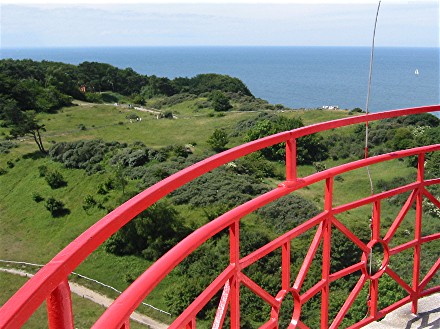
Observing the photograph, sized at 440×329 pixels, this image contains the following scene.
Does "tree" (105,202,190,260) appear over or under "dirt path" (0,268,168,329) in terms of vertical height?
over

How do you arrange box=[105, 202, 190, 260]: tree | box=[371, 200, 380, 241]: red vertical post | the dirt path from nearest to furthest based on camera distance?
box=[371, 200, 380, 241]: red vertical post → the dirt path → box=[105, 202, 190, 260]: tree

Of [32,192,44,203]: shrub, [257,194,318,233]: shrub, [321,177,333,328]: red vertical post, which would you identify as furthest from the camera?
[32,192,44,203]: shrub

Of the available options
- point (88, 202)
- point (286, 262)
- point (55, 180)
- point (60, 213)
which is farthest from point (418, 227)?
point (55, 180)

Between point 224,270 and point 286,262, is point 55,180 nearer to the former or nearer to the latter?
point 286,262

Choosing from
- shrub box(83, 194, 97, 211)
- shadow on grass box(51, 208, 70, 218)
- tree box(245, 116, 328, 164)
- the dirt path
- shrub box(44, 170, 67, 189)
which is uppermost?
tree box(245, 116, 328, 164)

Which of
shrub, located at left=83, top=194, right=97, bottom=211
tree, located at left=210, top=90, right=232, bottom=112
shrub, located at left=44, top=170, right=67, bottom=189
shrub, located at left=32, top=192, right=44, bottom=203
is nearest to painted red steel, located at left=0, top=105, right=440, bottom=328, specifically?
shrub, located at left=83, top=194, right=97, bottom=211

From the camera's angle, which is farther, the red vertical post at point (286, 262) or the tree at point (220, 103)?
the tree at point (220, 103)

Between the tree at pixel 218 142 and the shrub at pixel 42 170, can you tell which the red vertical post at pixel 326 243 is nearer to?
the tree at pixel 218 142

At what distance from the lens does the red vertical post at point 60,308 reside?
1037mm

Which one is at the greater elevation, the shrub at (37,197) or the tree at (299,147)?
the tree at (299,147)

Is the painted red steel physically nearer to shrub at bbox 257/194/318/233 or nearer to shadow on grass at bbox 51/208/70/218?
shrub at bbox 257/194/318/233

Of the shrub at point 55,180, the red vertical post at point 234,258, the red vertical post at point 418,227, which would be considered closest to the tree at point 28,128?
the shrub at point 55,180

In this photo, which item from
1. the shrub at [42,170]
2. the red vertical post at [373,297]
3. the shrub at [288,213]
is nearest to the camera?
the red vertical post at [373,297]

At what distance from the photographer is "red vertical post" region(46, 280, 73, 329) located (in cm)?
104
